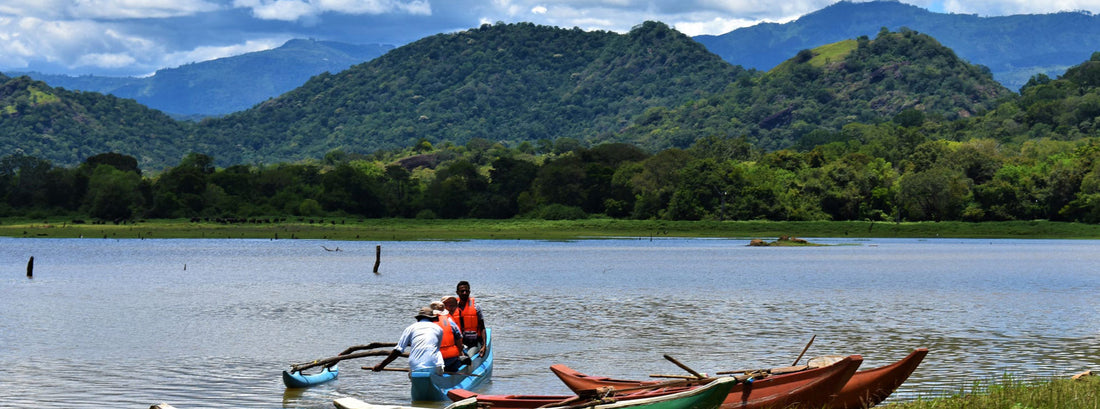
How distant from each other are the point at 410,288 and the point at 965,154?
130 meters

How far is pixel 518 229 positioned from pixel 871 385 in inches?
5772

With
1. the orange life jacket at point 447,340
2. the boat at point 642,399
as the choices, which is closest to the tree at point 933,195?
the orange life jacket at point 447,340

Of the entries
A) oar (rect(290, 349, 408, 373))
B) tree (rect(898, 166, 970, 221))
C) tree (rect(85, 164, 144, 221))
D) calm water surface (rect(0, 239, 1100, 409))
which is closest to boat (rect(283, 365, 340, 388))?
oar (rect(290, 349, 408, 373))

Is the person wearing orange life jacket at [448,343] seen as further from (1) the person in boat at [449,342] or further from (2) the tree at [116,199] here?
(2) the tree at [116,199]

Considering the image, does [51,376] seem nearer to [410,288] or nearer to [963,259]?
[410,288]

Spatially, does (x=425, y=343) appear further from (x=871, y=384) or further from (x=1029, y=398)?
(x=1029, y=398)

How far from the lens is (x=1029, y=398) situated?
73.5 ft

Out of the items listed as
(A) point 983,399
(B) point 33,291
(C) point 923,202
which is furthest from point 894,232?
(A) point 983,399

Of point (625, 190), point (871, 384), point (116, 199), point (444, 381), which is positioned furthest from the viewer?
point (625, 190)

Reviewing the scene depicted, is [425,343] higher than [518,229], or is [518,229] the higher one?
[518,229]

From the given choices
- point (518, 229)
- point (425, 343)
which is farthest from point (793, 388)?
point (518, 229)

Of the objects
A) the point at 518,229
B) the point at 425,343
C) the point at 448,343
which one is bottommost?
the point at 448,343

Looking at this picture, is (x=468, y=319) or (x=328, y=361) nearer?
(x=328, y=361)

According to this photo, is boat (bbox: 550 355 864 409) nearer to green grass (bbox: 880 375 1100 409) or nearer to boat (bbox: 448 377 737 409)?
boat (bbox: 448 377 737 409)
